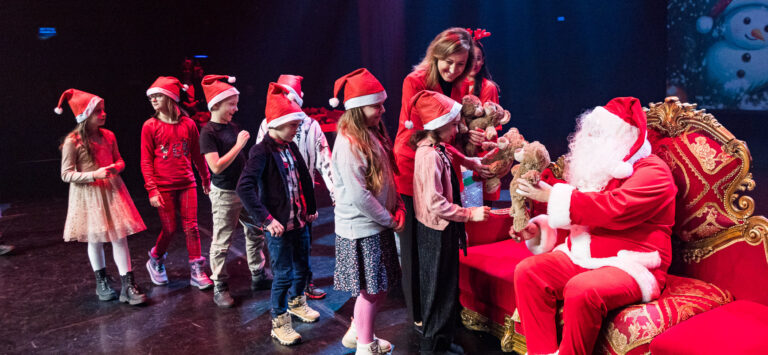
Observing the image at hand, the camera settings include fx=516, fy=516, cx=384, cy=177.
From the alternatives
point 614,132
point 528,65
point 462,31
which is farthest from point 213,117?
point 528,65

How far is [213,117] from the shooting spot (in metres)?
3.38

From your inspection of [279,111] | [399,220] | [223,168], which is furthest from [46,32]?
[399,220]

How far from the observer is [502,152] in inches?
112

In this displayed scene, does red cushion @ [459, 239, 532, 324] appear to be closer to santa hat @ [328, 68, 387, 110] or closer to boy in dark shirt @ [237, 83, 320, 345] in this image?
boy in dark shirt @ [237, 83, 320, 345]

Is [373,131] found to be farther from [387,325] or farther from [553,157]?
[553,157]

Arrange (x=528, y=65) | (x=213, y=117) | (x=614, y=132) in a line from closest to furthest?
(x=614, y=132)
(x=213, y=117)
(x=528, y=65)

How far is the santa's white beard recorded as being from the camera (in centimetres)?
225

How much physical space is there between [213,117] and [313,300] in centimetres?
139

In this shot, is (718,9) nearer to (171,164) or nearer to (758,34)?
(758,34)

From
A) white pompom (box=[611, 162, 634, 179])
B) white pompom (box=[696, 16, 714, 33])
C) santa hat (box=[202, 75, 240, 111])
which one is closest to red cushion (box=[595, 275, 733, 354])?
white pompom (box=[611, 162, 634, 179])

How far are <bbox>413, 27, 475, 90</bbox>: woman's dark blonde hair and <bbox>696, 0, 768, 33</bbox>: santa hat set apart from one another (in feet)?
20.7

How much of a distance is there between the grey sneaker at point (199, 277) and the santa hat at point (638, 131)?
288 cm

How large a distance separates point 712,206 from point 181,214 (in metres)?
3.25

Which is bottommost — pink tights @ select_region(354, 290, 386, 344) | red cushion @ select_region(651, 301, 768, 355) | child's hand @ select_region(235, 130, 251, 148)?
pink tights @ select_region(354, 290, 386, 344)
